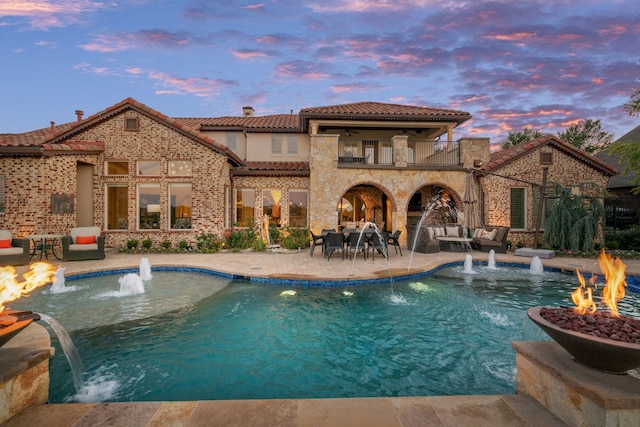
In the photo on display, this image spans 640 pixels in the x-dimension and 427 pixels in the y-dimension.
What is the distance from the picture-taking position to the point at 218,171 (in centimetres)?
1287

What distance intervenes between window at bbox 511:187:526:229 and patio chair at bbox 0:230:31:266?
18435mm

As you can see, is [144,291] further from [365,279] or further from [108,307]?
[365,279]

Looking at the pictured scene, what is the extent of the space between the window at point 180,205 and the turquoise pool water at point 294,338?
555 centimetres

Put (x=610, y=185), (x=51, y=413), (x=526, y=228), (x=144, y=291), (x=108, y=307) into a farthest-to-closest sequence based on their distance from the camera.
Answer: (x=610, y=185), (x=526, y=228), (x=144, y=291), (x=108, y=307), (x=51, y=413)

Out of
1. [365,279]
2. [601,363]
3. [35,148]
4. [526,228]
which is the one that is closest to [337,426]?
[601,363]

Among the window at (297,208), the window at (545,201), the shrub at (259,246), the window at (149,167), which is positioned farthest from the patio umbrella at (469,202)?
the window at (149,167)

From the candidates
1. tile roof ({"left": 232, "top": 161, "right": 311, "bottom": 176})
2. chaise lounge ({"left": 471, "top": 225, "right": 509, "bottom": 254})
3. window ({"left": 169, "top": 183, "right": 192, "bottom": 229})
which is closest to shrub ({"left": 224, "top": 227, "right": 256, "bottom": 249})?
window ({"left": 169, "top": 183, "right": 192, "bottom": 229})

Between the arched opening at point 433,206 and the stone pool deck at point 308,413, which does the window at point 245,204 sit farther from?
the stone pool deck at point 308,413

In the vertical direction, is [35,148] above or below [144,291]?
above

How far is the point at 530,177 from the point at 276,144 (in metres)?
12.6

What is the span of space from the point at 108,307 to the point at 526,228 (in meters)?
15.6

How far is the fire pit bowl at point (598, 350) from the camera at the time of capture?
72.9 inches

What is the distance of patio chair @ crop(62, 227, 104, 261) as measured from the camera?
387 inches

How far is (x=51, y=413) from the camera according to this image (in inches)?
87.0
